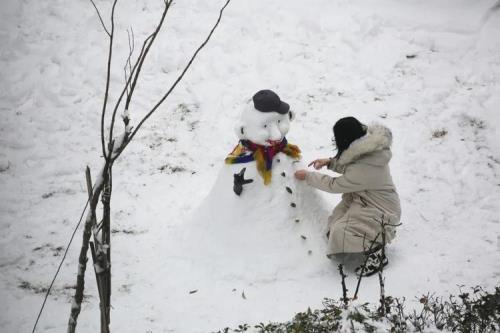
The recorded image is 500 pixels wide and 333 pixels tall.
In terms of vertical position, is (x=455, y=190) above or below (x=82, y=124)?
below

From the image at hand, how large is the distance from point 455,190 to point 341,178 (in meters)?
2.00

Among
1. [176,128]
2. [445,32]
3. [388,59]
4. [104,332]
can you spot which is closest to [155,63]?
[176,128]

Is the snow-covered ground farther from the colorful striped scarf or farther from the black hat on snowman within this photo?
the black hat on snowman

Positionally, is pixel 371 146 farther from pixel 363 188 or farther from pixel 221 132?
pixel 221 132

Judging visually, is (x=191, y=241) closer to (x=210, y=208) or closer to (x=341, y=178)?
(x=210, y=208)

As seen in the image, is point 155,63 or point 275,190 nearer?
point 275,190

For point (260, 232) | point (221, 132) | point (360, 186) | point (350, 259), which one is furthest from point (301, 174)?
point (221, 132)

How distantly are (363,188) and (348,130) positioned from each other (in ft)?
1.84

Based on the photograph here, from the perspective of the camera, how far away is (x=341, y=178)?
3598 millimetres

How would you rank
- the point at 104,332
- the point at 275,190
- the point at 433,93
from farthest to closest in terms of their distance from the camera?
the point at 433,93 → the point at 275,190 → the point at 104,332

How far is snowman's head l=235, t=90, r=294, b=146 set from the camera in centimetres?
348

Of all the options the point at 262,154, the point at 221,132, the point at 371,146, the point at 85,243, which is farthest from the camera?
the point at 221,132

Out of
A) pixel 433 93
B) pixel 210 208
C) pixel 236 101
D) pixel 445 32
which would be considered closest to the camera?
pixel 210 208

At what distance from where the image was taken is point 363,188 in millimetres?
3604
